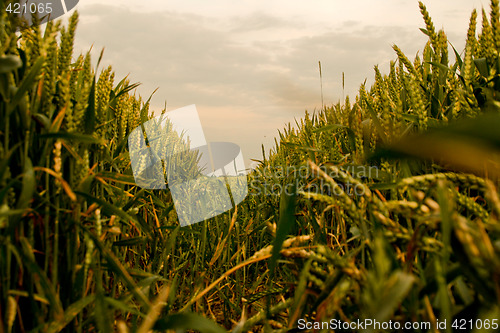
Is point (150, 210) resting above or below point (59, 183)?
below

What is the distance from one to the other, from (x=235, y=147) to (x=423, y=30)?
1.32 m

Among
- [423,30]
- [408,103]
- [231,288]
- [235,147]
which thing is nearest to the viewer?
[423,30]

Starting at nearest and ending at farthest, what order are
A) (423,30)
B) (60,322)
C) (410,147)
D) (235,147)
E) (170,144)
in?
(410,147), (60,322), (423,30), (170,144), (235,147)

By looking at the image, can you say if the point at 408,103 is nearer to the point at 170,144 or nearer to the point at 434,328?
the point at 170,144

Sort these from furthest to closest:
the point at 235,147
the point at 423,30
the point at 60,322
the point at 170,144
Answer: the point at 235,147 → the point at 170,144 → the point at 423,30 → the point at 60,322

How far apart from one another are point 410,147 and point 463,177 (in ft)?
1.11

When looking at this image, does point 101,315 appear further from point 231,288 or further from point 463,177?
point 231,288

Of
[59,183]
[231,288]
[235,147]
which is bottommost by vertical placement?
[231,288]

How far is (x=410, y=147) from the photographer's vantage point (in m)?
0.41

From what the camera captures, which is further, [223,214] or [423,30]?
[223,214]

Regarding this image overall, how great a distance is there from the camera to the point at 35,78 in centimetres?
76

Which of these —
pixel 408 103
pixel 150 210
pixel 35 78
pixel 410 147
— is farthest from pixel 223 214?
pixel 410 147

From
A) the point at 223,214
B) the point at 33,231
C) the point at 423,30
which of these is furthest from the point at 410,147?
the point at 223,214

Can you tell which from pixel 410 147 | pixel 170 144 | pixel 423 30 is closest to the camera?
pixel 410 147
